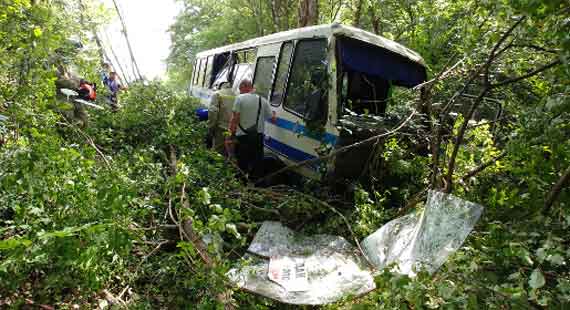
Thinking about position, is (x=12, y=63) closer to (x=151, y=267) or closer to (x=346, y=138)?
(x=151, y=267)

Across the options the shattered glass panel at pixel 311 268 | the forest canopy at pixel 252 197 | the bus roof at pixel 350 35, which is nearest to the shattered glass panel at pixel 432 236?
the forest canopy at pixel 252 197

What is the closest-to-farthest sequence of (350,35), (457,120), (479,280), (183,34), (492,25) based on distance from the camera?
(479,280) < (492,25) < (457,120) < (350,35) < (183,34)

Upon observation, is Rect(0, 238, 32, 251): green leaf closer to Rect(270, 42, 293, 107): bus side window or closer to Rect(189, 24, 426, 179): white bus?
Rect(189, 24, 426, 179): white bus

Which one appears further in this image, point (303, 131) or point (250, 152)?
point (250, 152)

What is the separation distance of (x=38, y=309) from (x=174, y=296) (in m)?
1.00

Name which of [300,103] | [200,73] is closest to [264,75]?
[300,103]

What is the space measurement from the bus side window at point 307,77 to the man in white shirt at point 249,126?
0.46 metres

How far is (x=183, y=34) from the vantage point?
36.1m

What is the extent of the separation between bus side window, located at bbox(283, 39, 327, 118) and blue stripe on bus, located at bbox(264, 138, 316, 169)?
1.88 ft

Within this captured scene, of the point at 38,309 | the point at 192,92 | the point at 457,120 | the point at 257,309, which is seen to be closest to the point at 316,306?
the point at 257,309

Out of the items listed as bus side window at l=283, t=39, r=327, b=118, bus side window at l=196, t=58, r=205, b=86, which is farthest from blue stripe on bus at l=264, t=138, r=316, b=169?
bus side window at l=196, t=58, r=205, b=86

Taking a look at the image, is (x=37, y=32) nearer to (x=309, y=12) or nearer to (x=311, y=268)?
(x=311, y=268)

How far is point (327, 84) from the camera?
525 centimetres

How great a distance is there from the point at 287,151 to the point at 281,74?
1338mm
